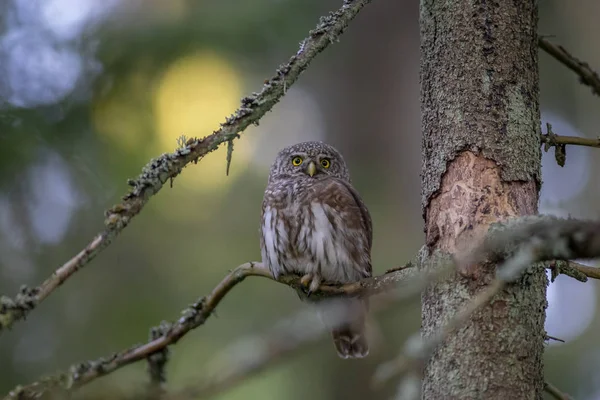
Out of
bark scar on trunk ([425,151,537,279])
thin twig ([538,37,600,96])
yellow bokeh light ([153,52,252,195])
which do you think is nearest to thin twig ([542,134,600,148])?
bark scar on trunk ([425,151,537,279])

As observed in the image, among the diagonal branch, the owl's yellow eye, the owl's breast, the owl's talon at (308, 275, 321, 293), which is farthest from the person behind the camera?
the owl's yellow eye

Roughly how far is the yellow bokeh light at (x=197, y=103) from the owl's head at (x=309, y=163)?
1.26 meters

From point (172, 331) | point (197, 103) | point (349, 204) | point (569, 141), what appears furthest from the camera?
point (197, 103)

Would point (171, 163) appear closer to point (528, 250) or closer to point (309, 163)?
point (528, 250)

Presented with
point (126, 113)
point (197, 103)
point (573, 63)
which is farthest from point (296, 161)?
point (573, 63)

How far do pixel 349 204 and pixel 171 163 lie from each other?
209 centimetres

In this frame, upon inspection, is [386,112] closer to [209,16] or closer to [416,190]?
[416,190]

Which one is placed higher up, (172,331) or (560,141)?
(560,141)

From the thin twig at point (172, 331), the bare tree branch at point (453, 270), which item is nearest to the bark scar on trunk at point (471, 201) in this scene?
the bare tree branch at point (453, 270)

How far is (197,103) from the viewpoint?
20.9 feet

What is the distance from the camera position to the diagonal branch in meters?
1.84

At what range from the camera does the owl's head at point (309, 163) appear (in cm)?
459

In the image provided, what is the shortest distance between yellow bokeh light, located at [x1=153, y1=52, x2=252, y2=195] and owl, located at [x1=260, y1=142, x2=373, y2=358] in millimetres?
1687

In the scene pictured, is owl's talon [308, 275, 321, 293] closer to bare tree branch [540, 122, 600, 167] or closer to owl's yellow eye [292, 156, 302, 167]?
owl's yellow eye [292, 156, 302, 167]
